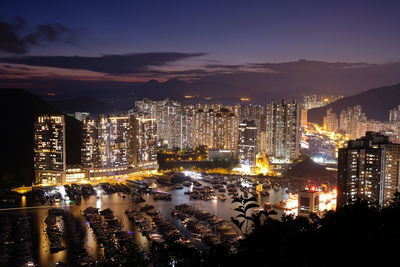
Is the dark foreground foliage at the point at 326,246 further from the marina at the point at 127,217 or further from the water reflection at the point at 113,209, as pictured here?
the water reflection at the point at 113,209

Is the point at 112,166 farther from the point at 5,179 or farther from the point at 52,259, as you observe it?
the point at 52,259

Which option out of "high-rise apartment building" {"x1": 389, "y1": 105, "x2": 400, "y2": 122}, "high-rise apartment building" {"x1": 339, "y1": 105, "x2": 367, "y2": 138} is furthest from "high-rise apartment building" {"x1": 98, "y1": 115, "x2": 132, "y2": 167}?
"high-rise apartment building" {"x1": 389, "y1": 105, "x2": 400, "y2": 122}

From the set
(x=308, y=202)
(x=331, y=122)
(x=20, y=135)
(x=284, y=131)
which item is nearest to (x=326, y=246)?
(x=308, y=202)

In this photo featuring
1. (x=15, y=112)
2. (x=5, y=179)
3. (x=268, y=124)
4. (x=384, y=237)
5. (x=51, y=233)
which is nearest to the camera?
(x=384, y=237)

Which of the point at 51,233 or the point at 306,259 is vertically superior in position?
the point at 306,259

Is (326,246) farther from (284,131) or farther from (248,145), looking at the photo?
(284,131)

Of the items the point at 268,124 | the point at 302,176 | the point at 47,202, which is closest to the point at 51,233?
the point at 47,202

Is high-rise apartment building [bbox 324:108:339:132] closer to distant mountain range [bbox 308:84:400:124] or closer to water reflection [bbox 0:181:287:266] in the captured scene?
distant mountain range [bbox 308:84:400:124]
